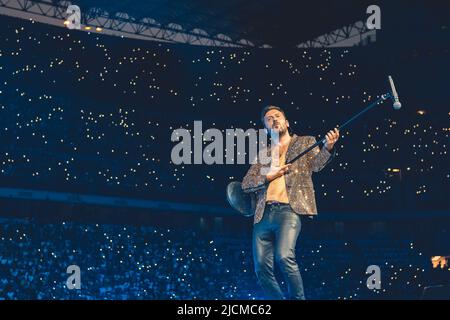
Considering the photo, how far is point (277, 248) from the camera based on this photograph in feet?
15.1

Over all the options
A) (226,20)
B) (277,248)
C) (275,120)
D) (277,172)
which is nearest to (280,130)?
(275,120)

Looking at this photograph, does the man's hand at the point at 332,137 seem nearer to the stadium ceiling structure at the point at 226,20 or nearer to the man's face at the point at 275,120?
the man's face at the point at 275,120

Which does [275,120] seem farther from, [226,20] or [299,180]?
[226,20]

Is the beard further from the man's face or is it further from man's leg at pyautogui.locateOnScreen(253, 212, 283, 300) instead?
man's leg at pyautogui.locateOnScreen(253, 212, 283, 300)

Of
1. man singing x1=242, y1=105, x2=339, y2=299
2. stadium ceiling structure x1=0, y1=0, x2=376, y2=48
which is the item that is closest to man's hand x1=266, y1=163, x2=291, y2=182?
man singing x1=242, y1=105, x2=339, y2=299

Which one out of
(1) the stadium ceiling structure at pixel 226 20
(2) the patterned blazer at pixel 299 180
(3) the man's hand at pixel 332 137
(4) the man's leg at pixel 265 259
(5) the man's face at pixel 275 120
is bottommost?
(4) the man's leg at pixel 265 259

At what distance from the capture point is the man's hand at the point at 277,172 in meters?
4.81

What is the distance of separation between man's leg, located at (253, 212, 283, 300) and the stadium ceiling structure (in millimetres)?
14484

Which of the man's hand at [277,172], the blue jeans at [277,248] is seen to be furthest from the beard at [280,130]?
the blue jeans at [277,248]

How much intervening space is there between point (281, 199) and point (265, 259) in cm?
48

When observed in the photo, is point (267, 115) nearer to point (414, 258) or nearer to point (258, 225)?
point (258, 225)

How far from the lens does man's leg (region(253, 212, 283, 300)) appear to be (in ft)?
15.4
